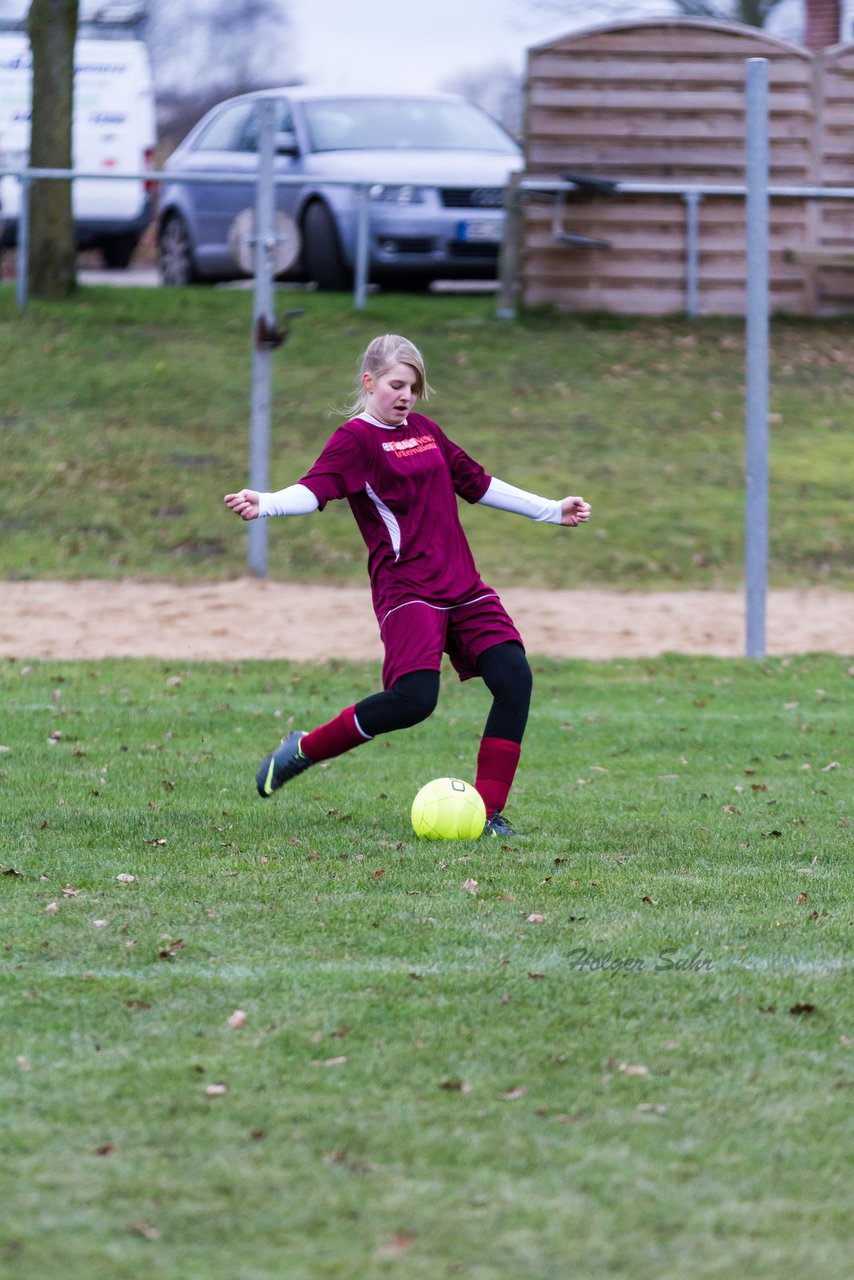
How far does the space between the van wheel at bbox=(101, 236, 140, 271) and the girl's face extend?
59.0ft

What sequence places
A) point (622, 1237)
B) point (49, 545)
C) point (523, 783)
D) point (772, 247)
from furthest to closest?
point (772, 247) → point (49, 545) → point (523, 783) → point (622, 1237)

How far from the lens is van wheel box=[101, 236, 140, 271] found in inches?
914

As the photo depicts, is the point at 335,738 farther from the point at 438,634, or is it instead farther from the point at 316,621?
the point at 316,621

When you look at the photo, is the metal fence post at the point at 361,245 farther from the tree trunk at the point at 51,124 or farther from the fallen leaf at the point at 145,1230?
the fallen leaf at the point at 145,1230

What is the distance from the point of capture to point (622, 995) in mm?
4309

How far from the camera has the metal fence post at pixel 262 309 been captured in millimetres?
12750

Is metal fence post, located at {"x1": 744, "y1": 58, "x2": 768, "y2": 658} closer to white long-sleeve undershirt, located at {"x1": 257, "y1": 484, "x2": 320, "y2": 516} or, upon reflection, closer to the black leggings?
the black leggings

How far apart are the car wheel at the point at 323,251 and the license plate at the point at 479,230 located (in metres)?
1.27

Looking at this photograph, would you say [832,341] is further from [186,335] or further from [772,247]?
[186,335]

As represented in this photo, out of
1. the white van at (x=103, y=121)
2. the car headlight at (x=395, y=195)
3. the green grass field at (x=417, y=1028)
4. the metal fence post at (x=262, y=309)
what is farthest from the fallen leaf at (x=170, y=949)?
the white van at (x=103, y=121)

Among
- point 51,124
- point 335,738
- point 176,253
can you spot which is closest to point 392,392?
point 335,738

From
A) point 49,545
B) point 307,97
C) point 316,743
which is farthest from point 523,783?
point 307,97

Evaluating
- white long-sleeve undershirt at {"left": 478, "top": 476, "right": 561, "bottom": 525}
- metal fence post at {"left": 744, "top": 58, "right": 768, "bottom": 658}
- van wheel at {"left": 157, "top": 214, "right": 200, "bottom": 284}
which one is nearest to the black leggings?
white long-sleeve undershirt at {"left": 478, "top": 476, "right": 561, "bottom": 525}

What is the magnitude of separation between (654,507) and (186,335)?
225 inches
